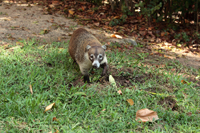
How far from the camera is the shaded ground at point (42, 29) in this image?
5.03m

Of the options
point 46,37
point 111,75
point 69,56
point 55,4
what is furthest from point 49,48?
point 55,4

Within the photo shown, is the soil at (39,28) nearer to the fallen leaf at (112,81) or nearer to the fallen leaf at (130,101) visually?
the fallen leaf at (112,81)

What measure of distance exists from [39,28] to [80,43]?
231cm

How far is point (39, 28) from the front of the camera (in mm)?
5750

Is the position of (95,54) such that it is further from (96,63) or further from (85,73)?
(85,73)

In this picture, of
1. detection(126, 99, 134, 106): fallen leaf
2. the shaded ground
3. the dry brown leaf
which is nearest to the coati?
detection(126, 99, 134, 106): fallen leaf

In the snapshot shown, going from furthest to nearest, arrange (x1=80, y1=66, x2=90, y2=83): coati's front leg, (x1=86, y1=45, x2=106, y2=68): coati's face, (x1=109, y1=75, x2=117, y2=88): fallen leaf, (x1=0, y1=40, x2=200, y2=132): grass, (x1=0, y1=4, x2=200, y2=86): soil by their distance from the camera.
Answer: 1. (x1=0, y1=4, x2=200, y2=86): soil
2. (x1=80, y1=66, x2=90, y2=83): coati's front leg
3. (x1=109, y1=75, x2=117, y2=88): fallen leaf
4. (x1=86, y1=45, x2=106, y2=68): coati's face
5. (x1=0, y1=40, x2=200, y2=132): grass

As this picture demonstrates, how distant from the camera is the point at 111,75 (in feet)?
12.4

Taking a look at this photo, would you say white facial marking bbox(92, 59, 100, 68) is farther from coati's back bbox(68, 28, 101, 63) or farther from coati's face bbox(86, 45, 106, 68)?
coati's back bbox(68, 28, 101, 63)

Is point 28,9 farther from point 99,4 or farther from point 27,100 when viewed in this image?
point 27,100

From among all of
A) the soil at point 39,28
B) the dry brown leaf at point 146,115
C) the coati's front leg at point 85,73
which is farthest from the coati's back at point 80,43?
the dry brown leaf at point 146,115

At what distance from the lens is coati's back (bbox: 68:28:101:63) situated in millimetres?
3768

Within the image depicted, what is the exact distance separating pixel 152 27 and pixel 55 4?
4.05 m

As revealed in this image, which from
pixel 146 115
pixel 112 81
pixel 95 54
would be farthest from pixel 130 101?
pixel 95 54
